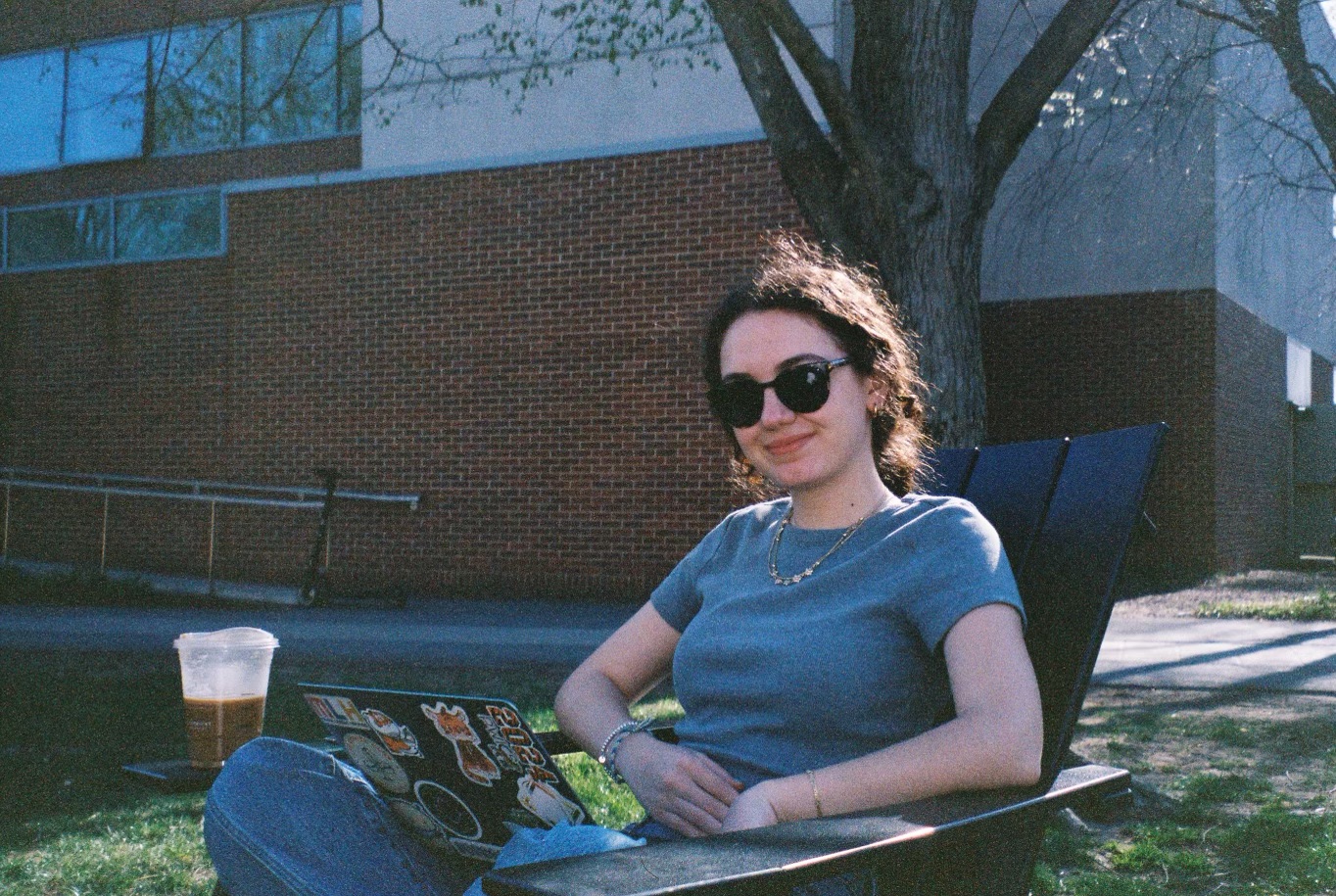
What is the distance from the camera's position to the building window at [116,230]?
1375cm

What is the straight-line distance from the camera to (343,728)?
6.79 feet

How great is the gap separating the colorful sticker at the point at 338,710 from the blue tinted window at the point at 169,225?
1244 cm

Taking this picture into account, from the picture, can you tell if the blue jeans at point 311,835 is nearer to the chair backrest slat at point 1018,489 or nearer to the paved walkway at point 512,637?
the chair backrest slat at point 1018,489

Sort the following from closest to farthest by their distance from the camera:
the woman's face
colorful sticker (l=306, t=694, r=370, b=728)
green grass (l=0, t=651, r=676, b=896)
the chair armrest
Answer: the chair armrest < colorful sticker (l=306, t=694, r=370, b=728) < the woman's face < green grass (l=0, t=651, r=676, b=896)

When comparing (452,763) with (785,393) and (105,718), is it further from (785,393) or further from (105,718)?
(105,718)

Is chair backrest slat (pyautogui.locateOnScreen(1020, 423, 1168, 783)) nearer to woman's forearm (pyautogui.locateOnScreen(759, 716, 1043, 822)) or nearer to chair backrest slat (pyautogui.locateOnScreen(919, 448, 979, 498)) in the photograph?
→ woman's forearm (pyautogui.locateOnScreen(759, 716, 1043, 822))

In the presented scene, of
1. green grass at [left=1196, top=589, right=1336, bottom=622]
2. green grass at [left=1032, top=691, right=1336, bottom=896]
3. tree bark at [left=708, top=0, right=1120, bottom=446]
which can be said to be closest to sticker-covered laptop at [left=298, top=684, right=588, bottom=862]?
green grass at [left=1032, top=691, right=1336, bottom=896]

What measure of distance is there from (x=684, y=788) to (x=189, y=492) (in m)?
12.7

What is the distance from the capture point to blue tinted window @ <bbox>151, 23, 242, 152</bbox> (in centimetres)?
1374

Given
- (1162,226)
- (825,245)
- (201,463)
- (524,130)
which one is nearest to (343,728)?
(825,245)

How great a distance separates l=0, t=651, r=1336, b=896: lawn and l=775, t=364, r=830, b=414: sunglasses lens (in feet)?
6.84

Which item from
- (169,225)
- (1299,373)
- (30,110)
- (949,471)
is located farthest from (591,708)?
(1299,373)

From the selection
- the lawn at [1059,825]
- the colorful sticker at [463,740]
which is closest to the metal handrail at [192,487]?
the lawn at [1059,825]

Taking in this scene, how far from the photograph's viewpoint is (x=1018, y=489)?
2.62m
